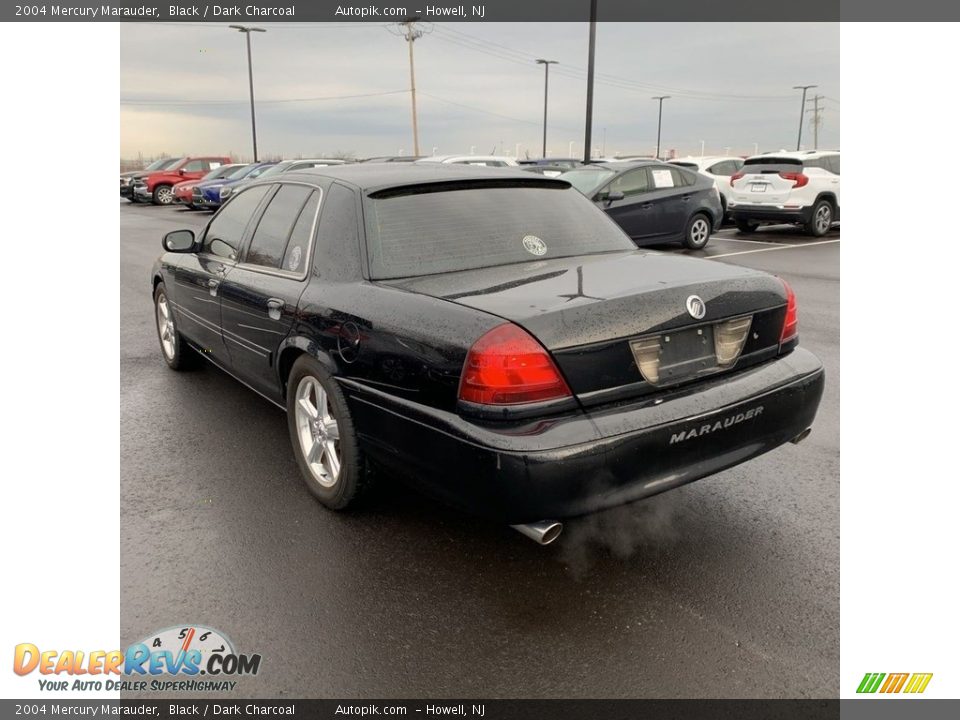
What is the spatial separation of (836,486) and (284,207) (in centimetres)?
318

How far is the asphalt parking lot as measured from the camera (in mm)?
2510

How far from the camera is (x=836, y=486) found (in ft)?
12.5

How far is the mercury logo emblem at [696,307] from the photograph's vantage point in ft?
9.66

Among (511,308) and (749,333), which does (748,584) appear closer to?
(749,333)

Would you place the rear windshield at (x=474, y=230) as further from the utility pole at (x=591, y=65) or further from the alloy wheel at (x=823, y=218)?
the utility pole at (x=591, y=65)

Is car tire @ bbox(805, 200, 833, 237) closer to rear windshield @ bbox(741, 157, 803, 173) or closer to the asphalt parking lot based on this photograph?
rear windshield @ bbox(741, 157, 803, 173)

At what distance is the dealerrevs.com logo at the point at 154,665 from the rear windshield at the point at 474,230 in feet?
5.20

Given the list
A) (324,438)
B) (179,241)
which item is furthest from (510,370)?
(179,241)

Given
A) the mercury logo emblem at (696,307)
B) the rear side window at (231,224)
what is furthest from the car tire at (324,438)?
the mercury logo emblem at (696,307)

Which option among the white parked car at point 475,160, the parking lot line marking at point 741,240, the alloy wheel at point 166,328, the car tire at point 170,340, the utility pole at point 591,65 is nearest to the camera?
the car tire at point 170,340

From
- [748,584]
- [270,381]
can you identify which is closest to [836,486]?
[748,584]
